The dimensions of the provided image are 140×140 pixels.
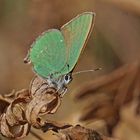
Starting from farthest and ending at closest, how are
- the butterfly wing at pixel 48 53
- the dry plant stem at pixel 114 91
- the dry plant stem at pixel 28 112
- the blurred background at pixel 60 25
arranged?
1. the blurred background at pixel 60 25
2. the dry plant stem at pixel 114 91
3. the butterfly wing at pixel 48 53
4. the dry plant stem at pixel 28 112

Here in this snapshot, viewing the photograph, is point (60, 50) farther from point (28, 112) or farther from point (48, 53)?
point (28, 112)

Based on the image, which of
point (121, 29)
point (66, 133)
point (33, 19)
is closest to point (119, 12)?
point (121, 29)

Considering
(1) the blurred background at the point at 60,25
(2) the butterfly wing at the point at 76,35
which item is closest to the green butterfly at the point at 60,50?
(2) the butterfly wing at the point at 76,35

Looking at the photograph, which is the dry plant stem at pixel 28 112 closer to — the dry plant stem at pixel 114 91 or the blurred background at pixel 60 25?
the dry plant stem at pixel 114 91

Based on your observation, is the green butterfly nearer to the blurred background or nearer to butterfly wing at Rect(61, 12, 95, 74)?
butterfly wing at Rect(61, 12, 95, 74)

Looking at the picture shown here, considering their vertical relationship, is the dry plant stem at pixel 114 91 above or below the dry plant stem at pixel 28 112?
above

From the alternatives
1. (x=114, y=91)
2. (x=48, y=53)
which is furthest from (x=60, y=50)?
(x=114, y=91)
